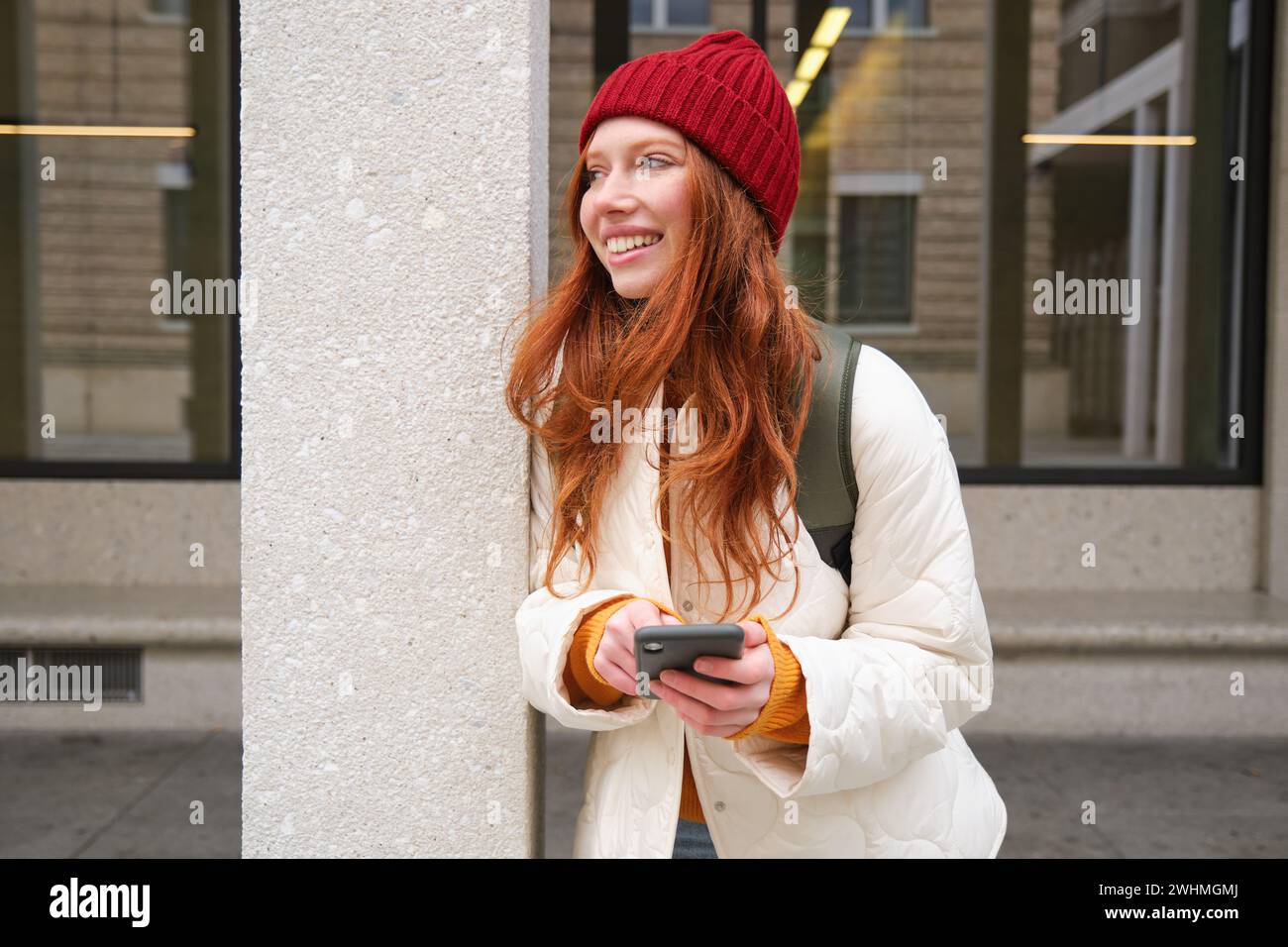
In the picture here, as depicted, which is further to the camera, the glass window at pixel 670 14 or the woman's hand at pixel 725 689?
the glass window at pixel 670 14

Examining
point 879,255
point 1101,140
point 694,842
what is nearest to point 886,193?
point 879,255

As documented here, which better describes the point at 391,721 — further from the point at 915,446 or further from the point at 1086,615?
the point at 1086,615

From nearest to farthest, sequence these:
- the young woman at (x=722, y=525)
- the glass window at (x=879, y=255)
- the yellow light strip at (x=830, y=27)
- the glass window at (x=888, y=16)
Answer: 1. the young woman at (x=722, y=525)
2. the yellow light strip at (x=830, y=27)
3. the glass window at (x=888, y=16)
4. the glass window at (x=879, y=255)

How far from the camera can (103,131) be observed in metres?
7.01

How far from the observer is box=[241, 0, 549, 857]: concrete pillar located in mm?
1576

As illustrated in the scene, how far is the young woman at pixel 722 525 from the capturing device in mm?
1378

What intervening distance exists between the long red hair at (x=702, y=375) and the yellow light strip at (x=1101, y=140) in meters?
5.34

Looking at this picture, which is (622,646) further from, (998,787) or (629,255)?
(998,787)

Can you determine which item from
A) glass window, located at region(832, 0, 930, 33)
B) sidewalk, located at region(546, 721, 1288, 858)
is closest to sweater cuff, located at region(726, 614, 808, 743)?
sidewalk, located at region(546, 721, 1288, 858)

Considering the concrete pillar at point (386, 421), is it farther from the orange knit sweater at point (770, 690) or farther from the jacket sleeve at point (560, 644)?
the orange knit sweater at point (770, 690)

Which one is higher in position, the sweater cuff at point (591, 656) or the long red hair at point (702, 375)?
the long red hair at point (702, 375)

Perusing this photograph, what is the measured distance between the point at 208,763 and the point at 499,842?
11.2ft

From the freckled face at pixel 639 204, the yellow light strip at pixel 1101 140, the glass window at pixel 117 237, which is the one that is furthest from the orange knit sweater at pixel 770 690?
the yellow light strip at pixel 1101 140

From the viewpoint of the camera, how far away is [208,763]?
4.49 metres
